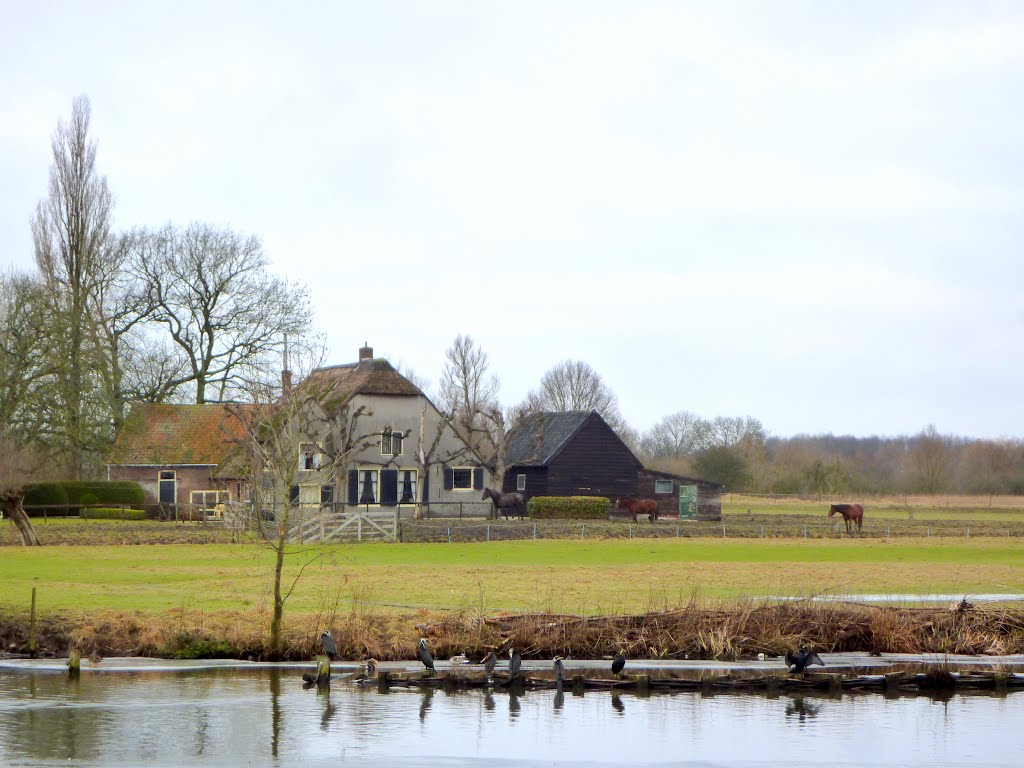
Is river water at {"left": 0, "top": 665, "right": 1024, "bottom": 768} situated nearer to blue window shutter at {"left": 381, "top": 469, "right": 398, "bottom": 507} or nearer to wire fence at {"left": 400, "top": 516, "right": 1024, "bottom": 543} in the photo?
wire fence at {"left": 400, "top": 516, "right": 1024, "bottom": 543}

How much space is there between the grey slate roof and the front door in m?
16.8

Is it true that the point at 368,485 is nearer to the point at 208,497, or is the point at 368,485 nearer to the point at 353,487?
the point at 353,487

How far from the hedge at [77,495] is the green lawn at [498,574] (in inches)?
686

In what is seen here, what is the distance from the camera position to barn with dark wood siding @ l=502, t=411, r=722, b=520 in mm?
68438

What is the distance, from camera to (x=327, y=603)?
25.7 meters

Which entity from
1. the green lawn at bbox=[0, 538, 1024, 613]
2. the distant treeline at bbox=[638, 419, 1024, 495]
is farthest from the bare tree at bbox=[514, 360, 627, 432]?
the green lawn at bbox=[0, 538, 1024, 613]

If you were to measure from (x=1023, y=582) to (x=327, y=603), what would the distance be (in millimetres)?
17343

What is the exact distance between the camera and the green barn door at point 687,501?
6994 centimetres

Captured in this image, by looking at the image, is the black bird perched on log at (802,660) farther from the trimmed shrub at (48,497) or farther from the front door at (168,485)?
the front door at (168,485)

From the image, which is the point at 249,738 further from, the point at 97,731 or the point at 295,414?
the point at 295,414

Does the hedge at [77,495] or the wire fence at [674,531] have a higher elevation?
the hedge at [77,495]

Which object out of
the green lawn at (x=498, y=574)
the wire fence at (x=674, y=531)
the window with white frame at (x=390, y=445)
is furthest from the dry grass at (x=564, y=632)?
the window with white frame at (x=390, y=445)

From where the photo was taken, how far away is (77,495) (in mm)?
59688

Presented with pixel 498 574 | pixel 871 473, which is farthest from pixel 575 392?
pixel 498 574
